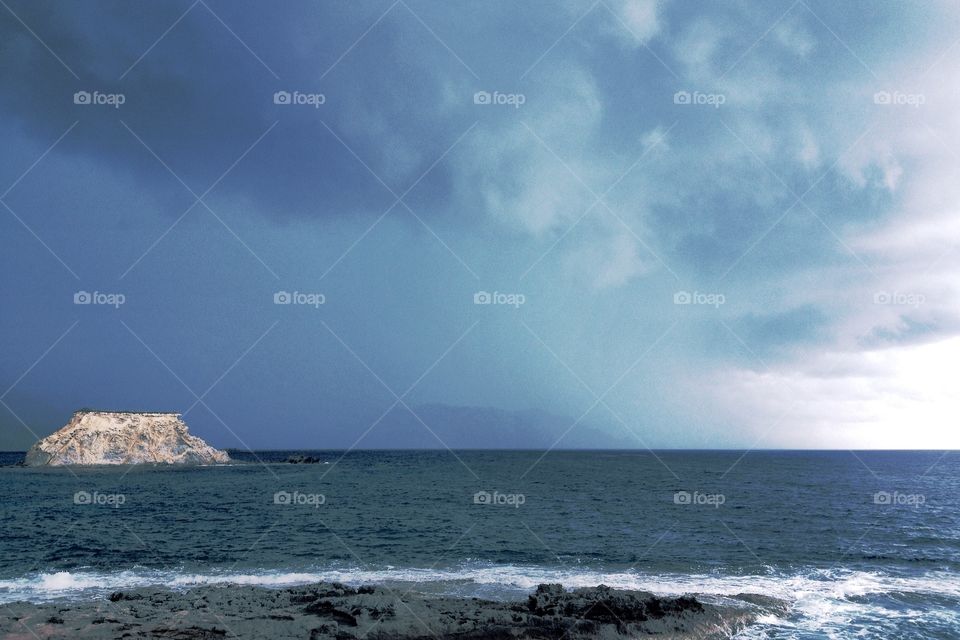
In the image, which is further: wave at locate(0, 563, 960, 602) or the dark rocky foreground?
wave at locate(0, 563, 960, 602)

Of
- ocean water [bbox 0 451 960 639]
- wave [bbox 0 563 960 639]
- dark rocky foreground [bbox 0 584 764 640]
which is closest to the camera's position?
dark rocky foreground [bbox 0 584 764 640]

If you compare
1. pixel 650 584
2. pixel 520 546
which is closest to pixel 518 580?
pixel 650 584

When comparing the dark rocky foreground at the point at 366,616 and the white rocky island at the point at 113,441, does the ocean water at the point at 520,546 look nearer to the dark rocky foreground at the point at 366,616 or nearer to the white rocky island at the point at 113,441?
the dark rocky foreground at the point at 366,616

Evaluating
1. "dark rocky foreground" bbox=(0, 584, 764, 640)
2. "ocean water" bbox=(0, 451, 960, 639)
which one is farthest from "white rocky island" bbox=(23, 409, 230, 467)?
"dark rocky foreground" bbox=(0, 584, 764, 640)

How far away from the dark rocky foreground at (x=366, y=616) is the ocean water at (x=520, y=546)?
2556 mm

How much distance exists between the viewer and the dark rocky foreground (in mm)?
16234

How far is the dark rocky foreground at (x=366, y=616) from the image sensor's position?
53.3ft

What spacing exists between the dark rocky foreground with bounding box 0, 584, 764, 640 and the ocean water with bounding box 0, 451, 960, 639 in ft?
8.39

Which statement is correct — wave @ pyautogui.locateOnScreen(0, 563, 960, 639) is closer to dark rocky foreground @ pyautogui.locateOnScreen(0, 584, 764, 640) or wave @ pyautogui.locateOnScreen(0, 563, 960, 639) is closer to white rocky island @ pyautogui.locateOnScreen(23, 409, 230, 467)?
dark rocky foreground @ pyautogui.locateOnScreen(0, 584, 764, 640)

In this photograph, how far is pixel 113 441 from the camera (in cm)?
9681

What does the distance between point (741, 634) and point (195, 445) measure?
369 feet

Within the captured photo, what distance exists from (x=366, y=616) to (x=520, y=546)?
50.6 ft

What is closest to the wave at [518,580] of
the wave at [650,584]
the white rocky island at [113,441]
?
the wave at [650,584]

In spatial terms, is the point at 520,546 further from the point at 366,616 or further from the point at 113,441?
the point at 113,441
